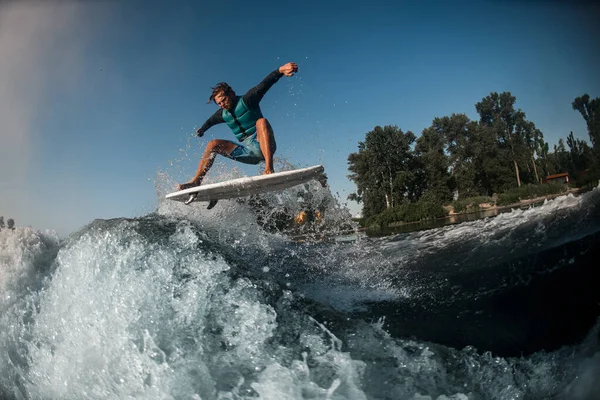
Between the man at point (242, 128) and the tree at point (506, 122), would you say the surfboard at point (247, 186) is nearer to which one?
the man at point (242, 128)

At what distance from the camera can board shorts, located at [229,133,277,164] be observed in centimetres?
522

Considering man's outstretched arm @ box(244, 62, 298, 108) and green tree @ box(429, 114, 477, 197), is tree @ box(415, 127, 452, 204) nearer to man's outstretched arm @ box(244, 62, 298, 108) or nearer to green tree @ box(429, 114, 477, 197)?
green tree @ box(429, 114, 477, 197)

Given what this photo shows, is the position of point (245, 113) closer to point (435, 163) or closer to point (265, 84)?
point (265, 84)

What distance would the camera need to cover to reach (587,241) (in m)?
2.52

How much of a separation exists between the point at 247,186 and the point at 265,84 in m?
1.52

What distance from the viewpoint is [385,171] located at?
18.5 metres

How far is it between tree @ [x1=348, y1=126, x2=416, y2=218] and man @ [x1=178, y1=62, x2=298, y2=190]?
5993mm

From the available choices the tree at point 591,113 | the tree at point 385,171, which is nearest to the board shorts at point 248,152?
the tree at point 591,113

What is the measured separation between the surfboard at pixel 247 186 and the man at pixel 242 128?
0.68 ft

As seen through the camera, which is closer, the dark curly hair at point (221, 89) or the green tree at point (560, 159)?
the green tree at point (560, 159)

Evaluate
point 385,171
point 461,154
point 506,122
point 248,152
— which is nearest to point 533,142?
point 506,122

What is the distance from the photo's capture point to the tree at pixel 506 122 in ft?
10.4

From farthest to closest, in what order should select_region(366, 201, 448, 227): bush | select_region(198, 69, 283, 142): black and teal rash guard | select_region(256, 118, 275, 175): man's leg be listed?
select_region(366, 201, 448, 227): bush < select_region(198, 69, 283, 142): black and teal rash guard < select_region(256, 118, 275, 175): man's leg

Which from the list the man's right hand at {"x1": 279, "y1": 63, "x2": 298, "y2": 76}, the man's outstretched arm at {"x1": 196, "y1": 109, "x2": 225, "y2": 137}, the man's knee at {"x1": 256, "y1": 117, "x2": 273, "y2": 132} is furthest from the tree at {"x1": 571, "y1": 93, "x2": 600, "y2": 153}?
the man's outstretched arm at {"x1": 196, "y1": 109, "x2": 225, "y2": 137}
